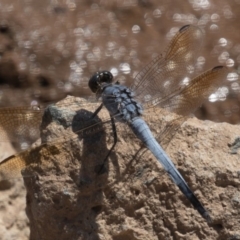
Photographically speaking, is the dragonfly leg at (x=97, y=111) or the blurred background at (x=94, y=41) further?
the blurred background at (x=94, y=41)

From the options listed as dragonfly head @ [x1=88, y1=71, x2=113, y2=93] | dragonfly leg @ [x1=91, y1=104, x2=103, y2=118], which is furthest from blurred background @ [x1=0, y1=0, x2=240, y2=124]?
dragonfly leg @ [x1=91, y1=104, x2=103, y2=118]

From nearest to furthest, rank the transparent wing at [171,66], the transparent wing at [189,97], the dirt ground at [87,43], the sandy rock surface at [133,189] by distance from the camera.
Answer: the sandy rock surface at [133,189]
the transparent wing at [189,97]
the transparent wing at [171,66]
the dirt ground at [87,43]

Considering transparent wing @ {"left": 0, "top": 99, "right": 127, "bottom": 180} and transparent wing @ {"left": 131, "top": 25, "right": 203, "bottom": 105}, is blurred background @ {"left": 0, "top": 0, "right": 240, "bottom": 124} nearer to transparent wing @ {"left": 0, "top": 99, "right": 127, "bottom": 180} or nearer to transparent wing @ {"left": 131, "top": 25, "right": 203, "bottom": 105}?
transparent wing @ {"left": 131, "top": 25, "right": 203, "bottom": 105}

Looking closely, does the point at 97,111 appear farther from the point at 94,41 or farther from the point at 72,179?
the point at 94,41

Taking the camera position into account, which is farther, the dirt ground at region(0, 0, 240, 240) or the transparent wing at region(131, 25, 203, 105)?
the dirt ground at region(0, 0, 240, 240)

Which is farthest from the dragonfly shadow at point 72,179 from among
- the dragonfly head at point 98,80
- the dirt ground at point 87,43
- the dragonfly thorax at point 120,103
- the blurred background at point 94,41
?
the blurred background at point 94,41

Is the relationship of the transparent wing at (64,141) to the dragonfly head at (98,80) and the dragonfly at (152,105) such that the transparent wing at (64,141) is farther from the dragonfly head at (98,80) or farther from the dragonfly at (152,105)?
the dragonfly head at (98,80)
